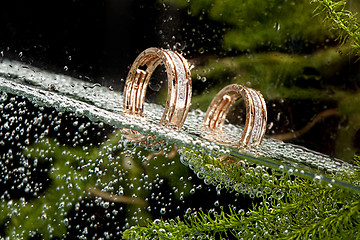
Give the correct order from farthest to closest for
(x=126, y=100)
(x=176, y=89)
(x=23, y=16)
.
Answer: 1. (x=23, y=16)
2. (x=126, y=100)
3. (x=176, y=89)

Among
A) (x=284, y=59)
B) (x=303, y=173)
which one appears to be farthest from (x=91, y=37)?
(x=303, y=173)

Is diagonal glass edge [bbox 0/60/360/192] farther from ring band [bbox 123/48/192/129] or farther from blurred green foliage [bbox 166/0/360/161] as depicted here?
blurred green foliage [bbox 166/0/360/161]

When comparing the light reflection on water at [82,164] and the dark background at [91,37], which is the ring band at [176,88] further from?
the dark background at [91,37]

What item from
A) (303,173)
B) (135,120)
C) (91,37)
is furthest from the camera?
(91,37)

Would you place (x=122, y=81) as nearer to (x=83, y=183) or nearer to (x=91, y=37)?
(x=91, y=37)

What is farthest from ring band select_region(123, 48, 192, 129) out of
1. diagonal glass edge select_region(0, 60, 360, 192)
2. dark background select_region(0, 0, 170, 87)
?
dark background select_region(0, 0, 170, 87)

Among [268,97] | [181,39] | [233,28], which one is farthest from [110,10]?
[268,97]

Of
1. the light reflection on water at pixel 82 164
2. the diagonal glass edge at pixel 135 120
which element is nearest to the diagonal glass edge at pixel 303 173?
the diagonal glass edge at pixel 135 120

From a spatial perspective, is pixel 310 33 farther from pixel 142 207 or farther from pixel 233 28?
pixel 142 207
